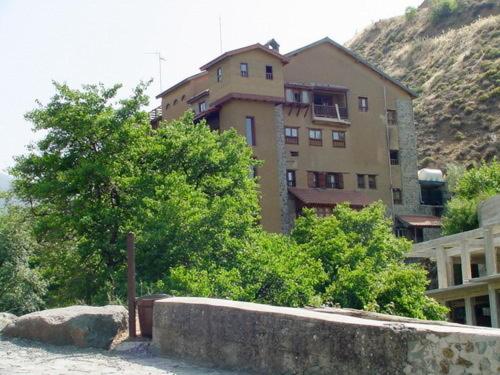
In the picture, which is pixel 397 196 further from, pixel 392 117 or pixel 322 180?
pixel 322 180

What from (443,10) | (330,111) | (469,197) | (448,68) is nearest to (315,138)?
(330,111)

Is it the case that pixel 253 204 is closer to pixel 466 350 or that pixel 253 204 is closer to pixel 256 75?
pixel 466 350

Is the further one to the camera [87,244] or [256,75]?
[256,75]

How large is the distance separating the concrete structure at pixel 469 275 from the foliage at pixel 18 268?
59.0 ft

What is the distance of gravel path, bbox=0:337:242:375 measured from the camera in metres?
10.4

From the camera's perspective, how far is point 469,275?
35.1m

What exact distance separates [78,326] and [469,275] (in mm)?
25173

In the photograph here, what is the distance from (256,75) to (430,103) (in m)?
39.3

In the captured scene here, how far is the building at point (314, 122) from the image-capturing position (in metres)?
49.8

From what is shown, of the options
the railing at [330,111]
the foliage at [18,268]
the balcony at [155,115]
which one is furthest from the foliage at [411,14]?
the foliage at [18,268]

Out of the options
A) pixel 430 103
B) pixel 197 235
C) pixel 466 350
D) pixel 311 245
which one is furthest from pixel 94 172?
pixel 430 103

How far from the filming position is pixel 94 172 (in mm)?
25062

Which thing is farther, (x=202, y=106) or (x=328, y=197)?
(x=202, y=106)

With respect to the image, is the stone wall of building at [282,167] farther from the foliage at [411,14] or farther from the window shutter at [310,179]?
the foliage at [411,14]
